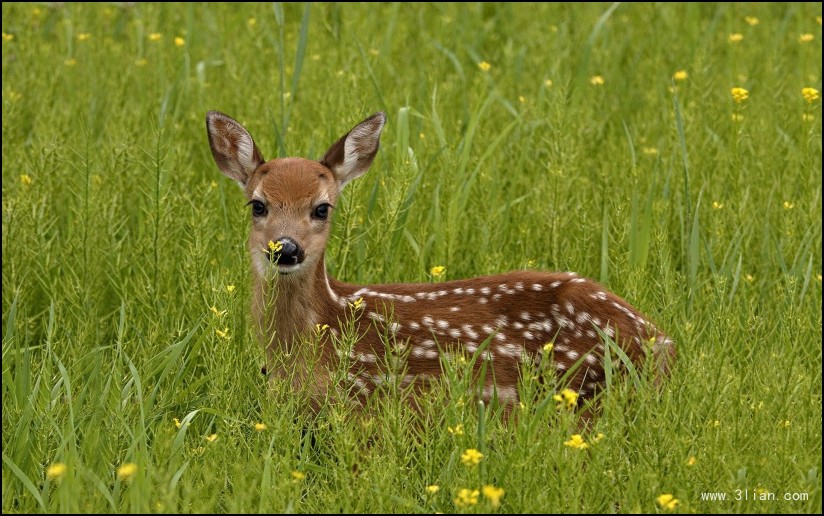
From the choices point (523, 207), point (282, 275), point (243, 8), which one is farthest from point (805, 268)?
point (243, 8)

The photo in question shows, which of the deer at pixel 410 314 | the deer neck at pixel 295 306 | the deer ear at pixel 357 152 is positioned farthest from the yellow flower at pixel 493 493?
the deer ear at pixel 357 152

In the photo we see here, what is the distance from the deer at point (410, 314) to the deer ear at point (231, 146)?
150 mm

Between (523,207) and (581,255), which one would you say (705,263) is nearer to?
(581,255)

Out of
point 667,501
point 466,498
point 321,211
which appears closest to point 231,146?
point 321,211

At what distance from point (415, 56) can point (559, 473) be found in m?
4.79

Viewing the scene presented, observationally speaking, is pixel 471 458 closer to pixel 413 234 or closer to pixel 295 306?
pixel 295 306

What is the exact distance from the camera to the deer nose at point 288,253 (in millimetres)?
4660

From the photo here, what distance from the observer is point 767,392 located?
418cm

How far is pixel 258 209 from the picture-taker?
16.3 ft

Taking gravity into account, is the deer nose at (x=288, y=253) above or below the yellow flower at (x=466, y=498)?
above

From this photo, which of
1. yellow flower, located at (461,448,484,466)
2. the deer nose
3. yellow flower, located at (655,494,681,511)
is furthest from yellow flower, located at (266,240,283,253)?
yellow flower, located at (655,494,681,511)

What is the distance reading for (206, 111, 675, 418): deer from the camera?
475 cm

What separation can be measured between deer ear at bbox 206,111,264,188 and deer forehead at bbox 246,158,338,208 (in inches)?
5.8

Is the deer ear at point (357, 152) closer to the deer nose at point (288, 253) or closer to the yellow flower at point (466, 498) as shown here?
the deer nose at point (288, 253)
